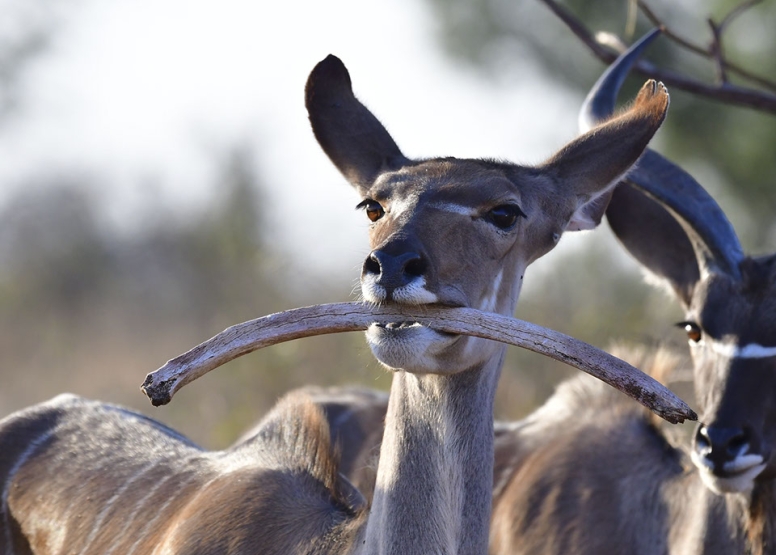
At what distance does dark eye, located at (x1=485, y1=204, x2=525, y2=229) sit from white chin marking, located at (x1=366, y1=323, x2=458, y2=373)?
42 cm

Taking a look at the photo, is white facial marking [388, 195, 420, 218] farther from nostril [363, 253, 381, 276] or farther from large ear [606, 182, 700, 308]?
large ear [606, 182, 700, 308]

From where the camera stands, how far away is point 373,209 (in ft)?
11.0

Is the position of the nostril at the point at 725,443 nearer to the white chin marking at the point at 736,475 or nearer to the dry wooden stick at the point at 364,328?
the white chin marking at the point at 736,475

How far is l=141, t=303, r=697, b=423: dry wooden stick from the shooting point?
2.74m

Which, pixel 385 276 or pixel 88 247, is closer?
pixel 385 276

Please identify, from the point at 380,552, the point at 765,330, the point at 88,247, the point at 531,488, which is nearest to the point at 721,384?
the point at 765,330

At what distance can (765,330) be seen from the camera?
13.3ft

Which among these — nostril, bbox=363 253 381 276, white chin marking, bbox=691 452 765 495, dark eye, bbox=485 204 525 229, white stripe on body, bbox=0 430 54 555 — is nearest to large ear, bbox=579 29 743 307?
white chin marking, bbox=691 452 765 495

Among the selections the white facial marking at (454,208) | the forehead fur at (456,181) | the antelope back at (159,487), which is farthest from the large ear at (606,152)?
the antelope back at (159,487)

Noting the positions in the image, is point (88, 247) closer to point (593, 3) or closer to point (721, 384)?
point (593, 3)

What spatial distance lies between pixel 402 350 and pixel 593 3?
1253cm

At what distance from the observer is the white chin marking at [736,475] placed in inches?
152

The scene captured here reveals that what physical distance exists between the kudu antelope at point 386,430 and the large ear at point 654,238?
1070 mm

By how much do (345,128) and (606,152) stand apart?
2.72 feet
